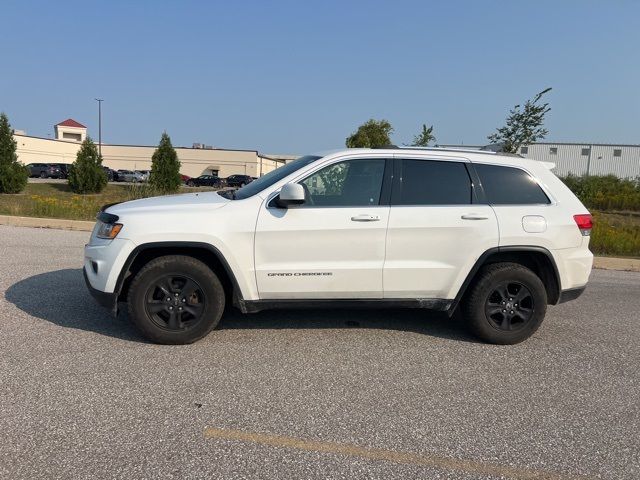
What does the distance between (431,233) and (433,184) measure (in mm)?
503

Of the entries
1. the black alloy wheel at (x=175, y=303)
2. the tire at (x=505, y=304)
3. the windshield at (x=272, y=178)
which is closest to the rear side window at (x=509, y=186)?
the tire at (x=505, y=304)

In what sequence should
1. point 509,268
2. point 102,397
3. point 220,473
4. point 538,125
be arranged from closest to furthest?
point 220,473
point 102,397
point 509,268
point 538,125

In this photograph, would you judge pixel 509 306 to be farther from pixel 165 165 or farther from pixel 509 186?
pixel 165 165

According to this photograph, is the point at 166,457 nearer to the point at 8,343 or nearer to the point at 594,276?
the point at 8,343

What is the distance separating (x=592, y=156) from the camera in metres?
59.2

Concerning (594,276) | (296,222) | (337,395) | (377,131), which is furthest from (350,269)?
(377,131)

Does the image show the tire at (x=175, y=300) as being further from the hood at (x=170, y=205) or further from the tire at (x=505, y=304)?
the tire at (x=505, y=304)

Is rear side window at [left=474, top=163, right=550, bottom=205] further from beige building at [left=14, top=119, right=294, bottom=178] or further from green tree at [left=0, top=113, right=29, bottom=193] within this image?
beige building at [left=14, top=119, right=294, bottom=178]

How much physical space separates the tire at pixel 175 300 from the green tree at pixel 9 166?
2904 cm

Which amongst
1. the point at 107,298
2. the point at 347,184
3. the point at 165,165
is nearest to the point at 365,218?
the point at 347,184

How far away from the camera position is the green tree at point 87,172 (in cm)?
3272

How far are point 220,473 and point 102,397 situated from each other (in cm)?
126

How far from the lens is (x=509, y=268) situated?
15.1ft

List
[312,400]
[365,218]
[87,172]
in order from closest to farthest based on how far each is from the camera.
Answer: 1. [312,400]
2. [365,218]
3. [87,172]
